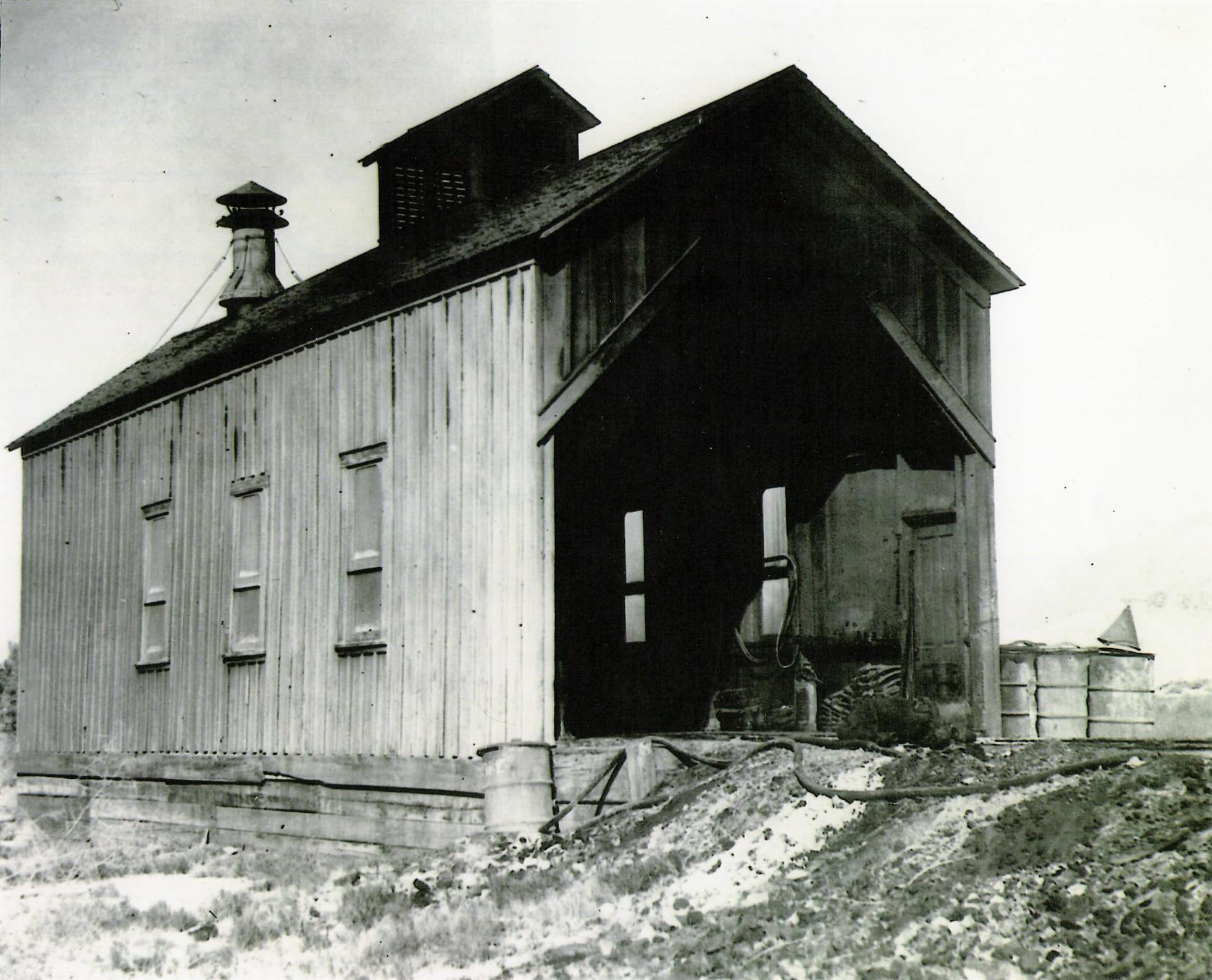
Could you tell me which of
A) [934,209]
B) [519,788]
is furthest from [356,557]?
[934,209]

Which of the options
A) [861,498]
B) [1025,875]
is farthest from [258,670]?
[1025,875]

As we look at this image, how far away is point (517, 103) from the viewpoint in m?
18.5

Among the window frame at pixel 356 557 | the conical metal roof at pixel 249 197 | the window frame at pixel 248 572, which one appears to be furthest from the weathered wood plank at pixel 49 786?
the conical metal roof at pixel 249 197

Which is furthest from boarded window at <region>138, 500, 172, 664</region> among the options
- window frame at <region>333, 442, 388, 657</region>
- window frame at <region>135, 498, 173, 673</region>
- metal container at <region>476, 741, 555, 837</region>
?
metal container at <region>476, 741, 555, 837</region>

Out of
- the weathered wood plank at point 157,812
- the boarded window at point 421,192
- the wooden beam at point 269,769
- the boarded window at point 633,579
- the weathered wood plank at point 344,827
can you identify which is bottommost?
the weathered wood plank at point 157,812

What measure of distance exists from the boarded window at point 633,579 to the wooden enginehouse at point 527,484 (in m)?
0.05

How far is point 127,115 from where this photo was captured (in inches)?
521

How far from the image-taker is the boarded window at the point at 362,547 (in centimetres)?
1270

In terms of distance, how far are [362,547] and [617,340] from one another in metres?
3.41

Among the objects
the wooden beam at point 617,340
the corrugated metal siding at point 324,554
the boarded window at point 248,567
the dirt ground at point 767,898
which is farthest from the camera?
the boarded window at point 248,567

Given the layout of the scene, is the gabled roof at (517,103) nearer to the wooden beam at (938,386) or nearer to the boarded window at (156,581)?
the boarded window at (156,581)

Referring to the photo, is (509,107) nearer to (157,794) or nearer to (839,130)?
(839,130)

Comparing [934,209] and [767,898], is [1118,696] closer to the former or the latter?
[934,209]

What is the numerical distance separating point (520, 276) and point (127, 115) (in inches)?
191
